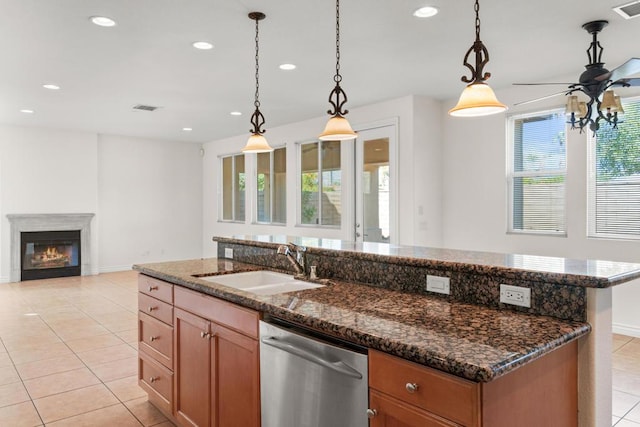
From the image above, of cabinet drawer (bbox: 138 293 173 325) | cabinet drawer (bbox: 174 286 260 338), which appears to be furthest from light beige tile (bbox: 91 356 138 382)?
cabinet drawer (bbox: 174 286 260 338)

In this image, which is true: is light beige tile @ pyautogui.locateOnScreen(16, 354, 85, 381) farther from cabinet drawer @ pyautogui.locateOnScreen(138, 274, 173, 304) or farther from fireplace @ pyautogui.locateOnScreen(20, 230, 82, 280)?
fireplace @ pyautogui.locateOnScreen(20, 230, 82, 280)

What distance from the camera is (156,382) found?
2805mm

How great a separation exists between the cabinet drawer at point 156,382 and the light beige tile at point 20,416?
0.63m

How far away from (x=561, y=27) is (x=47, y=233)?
8149 millimetres

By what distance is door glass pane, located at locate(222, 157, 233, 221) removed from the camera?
929 centimetres

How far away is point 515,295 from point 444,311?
0.27m

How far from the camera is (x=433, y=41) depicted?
377 centimetres

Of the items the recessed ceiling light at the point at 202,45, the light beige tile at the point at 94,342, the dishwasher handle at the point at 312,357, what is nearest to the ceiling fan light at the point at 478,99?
the dishwasher handle at the point at 312,357

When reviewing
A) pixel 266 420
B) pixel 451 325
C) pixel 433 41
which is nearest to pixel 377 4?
pixel 433 41

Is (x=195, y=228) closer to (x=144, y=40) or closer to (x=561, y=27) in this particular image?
(x=144, y=40)

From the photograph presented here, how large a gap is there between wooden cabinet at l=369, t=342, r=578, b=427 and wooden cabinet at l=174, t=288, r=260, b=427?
72cm

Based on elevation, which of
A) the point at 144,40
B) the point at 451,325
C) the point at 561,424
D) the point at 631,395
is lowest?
the point at 631,395

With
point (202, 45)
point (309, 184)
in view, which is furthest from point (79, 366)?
point (309, 184)

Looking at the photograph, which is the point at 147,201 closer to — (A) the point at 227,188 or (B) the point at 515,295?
(A) the point at 227,188
